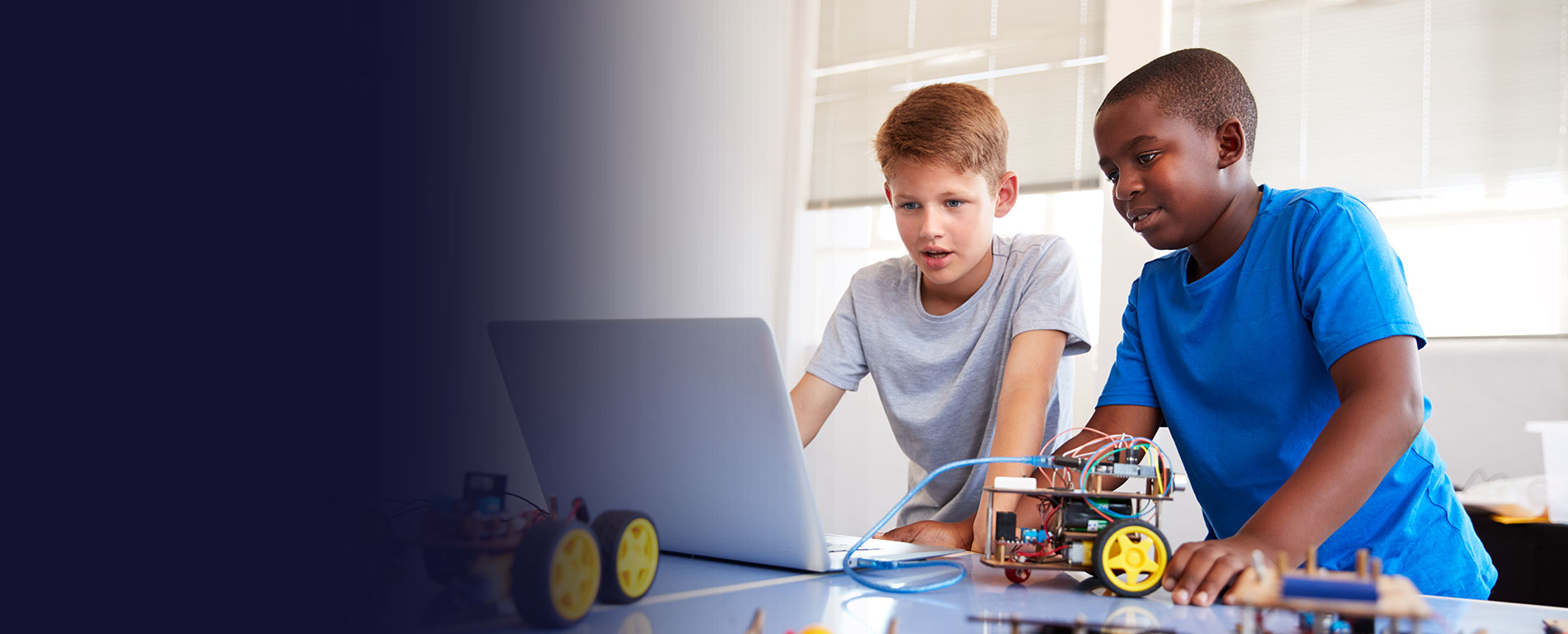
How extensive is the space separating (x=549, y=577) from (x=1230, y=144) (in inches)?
31.1

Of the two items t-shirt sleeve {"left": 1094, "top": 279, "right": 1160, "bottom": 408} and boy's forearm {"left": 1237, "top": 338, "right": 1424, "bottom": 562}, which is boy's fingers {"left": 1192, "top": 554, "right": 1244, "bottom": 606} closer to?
boy's forearm {"left": 1237, "top": 338, "right": 1424, "bottom": 562}

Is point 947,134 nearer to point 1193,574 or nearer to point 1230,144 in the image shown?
point 1230,144

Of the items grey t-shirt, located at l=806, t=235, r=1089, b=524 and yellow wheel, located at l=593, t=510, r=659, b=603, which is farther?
grey t-shirt, located at l=806, t=235, r=1089, b=524

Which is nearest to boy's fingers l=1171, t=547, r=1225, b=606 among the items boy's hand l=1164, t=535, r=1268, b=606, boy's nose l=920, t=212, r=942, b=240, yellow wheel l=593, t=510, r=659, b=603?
boy's hand l=1164, t=535, r=1268, b=606

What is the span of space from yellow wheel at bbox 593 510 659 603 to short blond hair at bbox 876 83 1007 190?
77 centimetres

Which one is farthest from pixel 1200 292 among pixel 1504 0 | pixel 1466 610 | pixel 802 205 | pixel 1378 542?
pixel 802 205

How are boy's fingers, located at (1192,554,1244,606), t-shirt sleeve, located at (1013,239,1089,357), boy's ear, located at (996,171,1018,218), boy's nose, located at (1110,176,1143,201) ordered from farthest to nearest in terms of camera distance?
boy's ear, located at (996,171,1018,218)
t-shirt sleeve, located at (1013,239,1089,357)
boy's nose, located at (1110,176,1143,201)
boy's fingers, located at (1192,554,1244,606)

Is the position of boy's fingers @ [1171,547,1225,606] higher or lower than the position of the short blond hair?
lower

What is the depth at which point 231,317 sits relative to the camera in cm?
53

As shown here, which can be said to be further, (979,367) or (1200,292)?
(979,367)

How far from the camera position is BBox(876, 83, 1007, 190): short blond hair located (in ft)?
4.10

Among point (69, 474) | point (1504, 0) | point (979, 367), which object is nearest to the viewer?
point (69, 474)

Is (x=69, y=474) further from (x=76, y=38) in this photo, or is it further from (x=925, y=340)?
(x=925, y=340)

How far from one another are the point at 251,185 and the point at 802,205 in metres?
2.75
